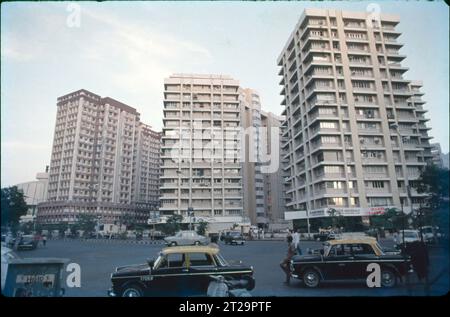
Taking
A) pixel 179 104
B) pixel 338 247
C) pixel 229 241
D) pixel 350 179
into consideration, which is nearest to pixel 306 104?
pixel 350 179

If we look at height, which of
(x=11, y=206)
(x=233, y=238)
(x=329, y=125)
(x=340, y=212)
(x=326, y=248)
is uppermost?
(x=329, y=125)

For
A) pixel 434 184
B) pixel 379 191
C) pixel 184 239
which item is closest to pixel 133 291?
pixel 184 239

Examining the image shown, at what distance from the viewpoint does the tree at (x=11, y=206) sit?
6578 millimetres

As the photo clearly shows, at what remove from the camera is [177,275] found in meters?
5.71

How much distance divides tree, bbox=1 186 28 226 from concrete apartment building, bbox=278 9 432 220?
20941 mm

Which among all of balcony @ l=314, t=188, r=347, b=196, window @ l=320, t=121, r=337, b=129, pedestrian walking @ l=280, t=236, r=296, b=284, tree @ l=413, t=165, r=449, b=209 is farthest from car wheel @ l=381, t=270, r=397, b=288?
balcony @ l=314, t=188, r=347, b=196

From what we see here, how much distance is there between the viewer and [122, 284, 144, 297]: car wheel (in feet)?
18.6

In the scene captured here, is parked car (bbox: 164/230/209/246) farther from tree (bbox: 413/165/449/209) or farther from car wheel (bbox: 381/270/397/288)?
tree (bbox: 413/165/449/209)

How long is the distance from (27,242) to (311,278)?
8084 mm

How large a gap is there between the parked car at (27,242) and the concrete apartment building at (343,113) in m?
20.7

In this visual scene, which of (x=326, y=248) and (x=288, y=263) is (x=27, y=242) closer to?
(x=288, y=263)

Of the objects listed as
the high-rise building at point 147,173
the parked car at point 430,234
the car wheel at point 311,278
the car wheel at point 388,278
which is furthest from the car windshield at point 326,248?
the high-rise building at point 147,173

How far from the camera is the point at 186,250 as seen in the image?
5.90m

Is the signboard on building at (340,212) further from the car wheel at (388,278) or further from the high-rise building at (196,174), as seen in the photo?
the car wheel at (388,278)
